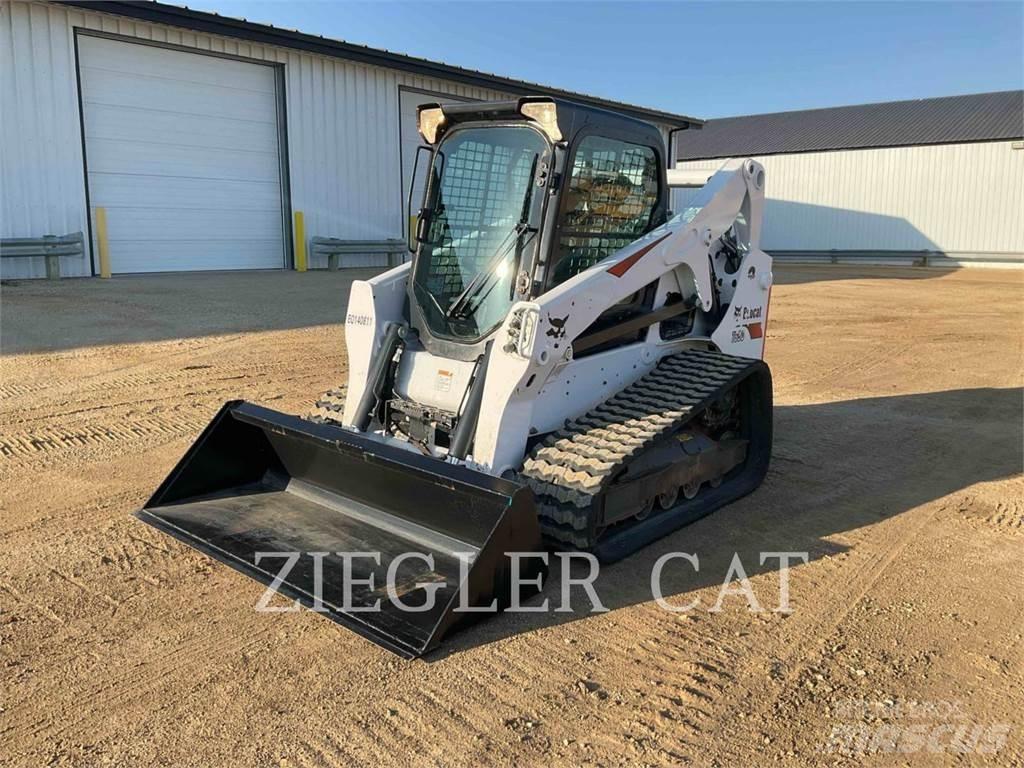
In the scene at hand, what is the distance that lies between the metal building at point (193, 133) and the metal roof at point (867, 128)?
59.2 feet

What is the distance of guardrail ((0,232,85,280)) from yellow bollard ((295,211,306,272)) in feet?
15.5

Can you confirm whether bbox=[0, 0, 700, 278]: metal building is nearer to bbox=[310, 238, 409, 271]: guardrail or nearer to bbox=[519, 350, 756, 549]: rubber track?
bbox=[310, 238, 409, 271]: guardrail

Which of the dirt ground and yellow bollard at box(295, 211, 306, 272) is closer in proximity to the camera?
the dirt ground

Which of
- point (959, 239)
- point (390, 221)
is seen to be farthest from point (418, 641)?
point (959, 239)

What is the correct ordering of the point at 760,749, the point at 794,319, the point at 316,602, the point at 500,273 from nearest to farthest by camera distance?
the point at 760,749, the point at 316,602, the point at 500,273, the point at 794,319

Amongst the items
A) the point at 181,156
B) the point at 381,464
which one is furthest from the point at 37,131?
the point at 381,464

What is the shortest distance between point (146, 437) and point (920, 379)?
7.52 m

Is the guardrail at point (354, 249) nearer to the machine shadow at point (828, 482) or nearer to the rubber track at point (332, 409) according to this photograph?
the machine shadow at point (828, 482)

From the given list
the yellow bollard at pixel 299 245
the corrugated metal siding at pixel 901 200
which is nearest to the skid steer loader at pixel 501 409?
the yellow bollard at pixel 299 245

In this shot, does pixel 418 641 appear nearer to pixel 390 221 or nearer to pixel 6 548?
pixel 6 548

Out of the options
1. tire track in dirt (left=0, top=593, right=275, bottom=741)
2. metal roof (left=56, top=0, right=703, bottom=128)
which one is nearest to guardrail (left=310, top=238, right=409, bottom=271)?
metal roof (left=56, top=0, right=703, bottom=128)

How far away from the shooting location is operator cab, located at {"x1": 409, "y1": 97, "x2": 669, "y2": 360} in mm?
4637

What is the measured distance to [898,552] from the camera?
448cm

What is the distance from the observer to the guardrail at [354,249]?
65.3 ft
